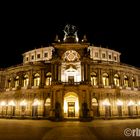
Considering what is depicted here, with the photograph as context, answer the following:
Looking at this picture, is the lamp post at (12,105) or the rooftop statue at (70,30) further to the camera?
the lamp post at (12,105)

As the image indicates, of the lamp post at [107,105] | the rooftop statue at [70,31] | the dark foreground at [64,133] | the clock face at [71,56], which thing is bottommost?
the dark foreground at [64,133]

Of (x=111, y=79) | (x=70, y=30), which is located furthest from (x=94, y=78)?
(x=70, y=30)

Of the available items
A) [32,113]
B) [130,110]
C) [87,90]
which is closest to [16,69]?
[32,113]

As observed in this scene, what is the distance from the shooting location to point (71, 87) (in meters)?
43.6

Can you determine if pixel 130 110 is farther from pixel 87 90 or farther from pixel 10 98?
pixel 10 98

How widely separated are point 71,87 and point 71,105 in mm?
5149

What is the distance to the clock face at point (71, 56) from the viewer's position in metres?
47.5

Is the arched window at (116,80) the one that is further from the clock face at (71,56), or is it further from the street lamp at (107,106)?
the clock face at (71,56)

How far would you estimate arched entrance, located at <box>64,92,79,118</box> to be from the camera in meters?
44.9

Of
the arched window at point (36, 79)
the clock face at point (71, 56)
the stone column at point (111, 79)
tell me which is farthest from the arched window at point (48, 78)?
the stone column at point (111, 79)

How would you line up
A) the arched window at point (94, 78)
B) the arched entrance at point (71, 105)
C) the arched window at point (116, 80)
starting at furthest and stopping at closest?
the arched window at point (116, 80), the arched window at point (94, 78), the arched entrance at point (71, 105)

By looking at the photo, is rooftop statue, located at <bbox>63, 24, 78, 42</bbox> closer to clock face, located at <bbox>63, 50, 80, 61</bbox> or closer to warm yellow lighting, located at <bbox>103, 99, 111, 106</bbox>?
clock face, located at <bbox>63, 50, 80, 61</bbox>

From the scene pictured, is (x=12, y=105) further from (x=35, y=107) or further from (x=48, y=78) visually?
(x=48, y=78)

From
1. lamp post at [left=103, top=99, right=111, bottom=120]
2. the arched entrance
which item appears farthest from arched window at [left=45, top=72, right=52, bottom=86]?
lamp post at [left=103, top=99, right=111, bottom=120]
